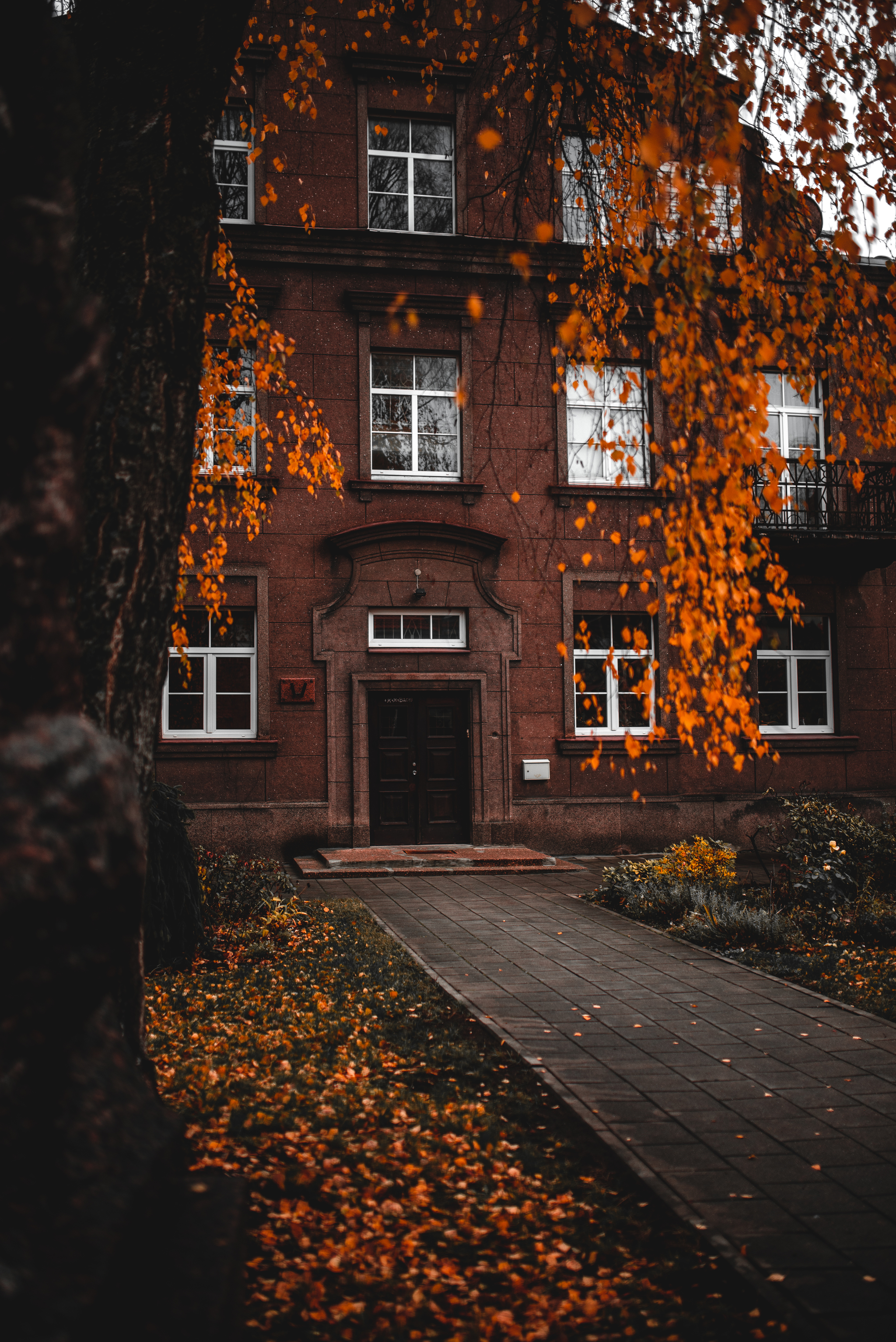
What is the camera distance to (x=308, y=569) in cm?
1487

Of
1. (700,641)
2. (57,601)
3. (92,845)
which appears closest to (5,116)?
(57,601)

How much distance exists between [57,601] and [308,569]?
13.3m

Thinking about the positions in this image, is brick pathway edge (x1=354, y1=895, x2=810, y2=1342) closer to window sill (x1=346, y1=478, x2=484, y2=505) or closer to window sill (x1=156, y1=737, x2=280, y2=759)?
window sill (x1=156, y1=737, x2=280, y2=759)

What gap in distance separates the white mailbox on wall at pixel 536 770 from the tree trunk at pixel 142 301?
12130mm

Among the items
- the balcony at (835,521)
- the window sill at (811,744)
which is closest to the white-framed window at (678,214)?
the balcony at (835,521)

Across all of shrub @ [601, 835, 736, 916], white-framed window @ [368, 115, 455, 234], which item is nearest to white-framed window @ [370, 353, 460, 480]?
white-framed window @ [368, 115, 455, 234]

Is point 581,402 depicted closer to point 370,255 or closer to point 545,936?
point 370,255

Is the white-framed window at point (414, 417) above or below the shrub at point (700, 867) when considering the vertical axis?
above

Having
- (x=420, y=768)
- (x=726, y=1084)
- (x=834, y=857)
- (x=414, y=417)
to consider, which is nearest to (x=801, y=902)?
(x=834, y=857)

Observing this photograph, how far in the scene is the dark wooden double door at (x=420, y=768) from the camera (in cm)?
1538

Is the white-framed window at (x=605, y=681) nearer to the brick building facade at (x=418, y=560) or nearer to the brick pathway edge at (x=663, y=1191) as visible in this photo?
the brick building facade at (x=418, y=560)

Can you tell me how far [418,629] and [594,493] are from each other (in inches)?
139

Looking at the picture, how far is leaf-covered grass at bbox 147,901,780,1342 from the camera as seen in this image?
3.03 m

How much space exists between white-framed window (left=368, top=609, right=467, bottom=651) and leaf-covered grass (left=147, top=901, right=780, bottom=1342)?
367 inches
